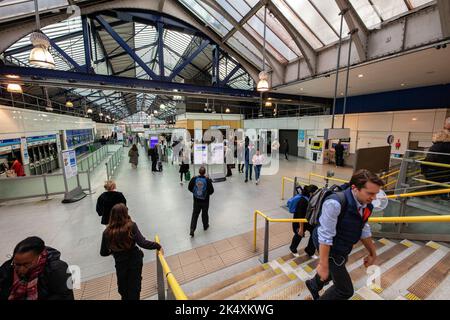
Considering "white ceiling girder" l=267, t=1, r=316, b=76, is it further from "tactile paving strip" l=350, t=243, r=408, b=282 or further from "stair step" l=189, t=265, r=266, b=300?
"stair step" l=189, t=265, r=266, b=300

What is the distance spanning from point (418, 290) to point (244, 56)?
804 cm

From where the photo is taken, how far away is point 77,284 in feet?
8.85

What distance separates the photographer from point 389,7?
4.16 m

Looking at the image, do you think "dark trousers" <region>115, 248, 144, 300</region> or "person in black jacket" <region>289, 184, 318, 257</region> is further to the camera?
"person in black jacket" <region>289, 184, 318, 257</region>

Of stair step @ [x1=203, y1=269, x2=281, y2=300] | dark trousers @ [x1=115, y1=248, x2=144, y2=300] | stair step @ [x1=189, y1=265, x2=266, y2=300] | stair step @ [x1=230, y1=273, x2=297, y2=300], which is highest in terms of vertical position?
dark trousers @ [x1=115, y1=248, x2=144, y2=300]

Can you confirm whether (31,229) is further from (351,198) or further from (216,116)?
(216,116)

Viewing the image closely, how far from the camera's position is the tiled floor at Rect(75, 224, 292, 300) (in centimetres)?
264

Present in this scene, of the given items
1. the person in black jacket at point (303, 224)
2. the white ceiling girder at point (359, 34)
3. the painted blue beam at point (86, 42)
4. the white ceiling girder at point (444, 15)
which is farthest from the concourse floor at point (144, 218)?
the white ceiling girder at point (444, 15)

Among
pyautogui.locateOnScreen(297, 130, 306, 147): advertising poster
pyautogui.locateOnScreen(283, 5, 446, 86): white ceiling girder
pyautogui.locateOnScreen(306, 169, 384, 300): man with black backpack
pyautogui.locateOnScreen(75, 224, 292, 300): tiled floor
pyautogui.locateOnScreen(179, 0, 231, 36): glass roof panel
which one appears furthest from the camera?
pyautogui.locateOnScreen(297, 130, 306, 147): advertising poster

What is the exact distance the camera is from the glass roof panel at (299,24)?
508 cm

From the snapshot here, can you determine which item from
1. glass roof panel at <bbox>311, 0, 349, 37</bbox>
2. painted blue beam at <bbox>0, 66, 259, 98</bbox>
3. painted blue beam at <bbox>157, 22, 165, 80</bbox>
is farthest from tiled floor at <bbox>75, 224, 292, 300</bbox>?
painted blue beam at <bbox>157, 22, 165, 80</bbox>

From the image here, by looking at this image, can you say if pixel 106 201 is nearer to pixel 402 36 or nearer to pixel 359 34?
pixel 359 34

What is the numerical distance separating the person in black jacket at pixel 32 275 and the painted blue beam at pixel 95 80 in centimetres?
568

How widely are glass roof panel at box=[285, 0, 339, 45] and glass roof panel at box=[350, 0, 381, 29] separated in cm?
76
